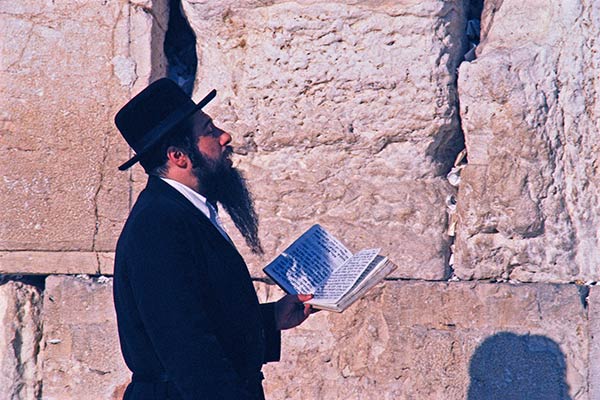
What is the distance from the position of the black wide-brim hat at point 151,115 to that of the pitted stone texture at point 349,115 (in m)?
0.94

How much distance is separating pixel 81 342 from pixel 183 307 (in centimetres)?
160

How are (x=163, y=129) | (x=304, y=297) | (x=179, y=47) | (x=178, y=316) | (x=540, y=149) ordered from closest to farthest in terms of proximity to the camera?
(x=178, y=316), (x=163, y=129), (x=304, y=297), (x=540, y=149), (x=179, y=47)

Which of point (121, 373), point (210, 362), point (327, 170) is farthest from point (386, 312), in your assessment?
point (210, 362)

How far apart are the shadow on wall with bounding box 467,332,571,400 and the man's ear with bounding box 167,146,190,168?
1333mm

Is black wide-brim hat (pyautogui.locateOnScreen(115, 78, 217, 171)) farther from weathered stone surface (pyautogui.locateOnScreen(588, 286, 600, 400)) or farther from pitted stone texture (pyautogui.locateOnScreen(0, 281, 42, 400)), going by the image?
weathered stone surface (pyautogui.locateOnScreen(588, 286, 600, 400))

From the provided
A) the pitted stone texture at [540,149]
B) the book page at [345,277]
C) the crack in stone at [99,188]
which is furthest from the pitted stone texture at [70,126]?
the pitted stone texture at [540,149]

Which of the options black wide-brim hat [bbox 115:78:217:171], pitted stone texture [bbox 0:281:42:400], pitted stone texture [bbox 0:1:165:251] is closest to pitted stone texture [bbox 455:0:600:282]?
black wide-brim hat [bbox 115:78:217:171]

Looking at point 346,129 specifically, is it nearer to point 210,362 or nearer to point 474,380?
point 474,380

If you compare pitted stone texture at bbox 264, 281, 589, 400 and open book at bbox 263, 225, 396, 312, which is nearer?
open book at bbox 263, 225, 396, 312

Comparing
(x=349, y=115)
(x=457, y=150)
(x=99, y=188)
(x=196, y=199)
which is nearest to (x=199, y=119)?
(x=196, y=199)

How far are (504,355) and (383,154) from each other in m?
0.86

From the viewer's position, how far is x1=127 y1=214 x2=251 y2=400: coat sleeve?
2842 millimetres

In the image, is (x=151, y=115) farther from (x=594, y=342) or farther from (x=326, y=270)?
(x=594, y=342)

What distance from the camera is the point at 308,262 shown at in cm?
354
